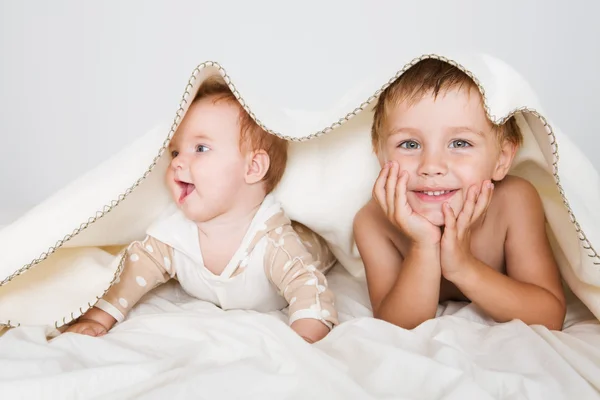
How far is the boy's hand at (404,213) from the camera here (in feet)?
4.12

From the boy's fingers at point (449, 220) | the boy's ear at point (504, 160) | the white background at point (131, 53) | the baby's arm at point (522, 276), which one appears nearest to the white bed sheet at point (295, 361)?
the baby's arm at point (522, 276)

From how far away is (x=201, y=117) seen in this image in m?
1.38

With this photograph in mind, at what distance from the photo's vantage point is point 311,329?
1.25 m

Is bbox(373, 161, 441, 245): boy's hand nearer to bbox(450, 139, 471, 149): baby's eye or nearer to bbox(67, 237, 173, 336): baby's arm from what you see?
bbox(450, 139, 471, 149): baby's eye

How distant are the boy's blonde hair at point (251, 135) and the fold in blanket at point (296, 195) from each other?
0.13ft

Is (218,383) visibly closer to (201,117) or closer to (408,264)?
(408,264)

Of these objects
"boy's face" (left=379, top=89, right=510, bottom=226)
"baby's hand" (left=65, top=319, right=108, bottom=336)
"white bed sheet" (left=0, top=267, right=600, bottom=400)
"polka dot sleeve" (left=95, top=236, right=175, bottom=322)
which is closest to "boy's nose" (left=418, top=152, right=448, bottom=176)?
"boy's face" (left=379, top=89, right=510, bottom=226)

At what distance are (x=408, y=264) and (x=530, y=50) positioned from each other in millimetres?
1333

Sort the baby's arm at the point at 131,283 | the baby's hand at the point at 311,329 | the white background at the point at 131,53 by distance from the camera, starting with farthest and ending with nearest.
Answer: the white background at the point at 131,53 < the baby's arm at the point at 131,283 < the baby's hand at the point at 311,329

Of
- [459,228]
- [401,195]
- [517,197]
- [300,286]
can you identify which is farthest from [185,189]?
[517,197]

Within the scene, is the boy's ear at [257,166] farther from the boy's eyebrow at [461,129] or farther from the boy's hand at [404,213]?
the boy's eyebrow at [461,129]

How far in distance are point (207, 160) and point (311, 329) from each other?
1.20ft

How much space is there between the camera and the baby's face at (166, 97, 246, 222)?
136 cm

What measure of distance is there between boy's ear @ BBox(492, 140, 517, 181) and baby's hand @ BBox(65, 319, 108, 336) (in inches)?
29.7
